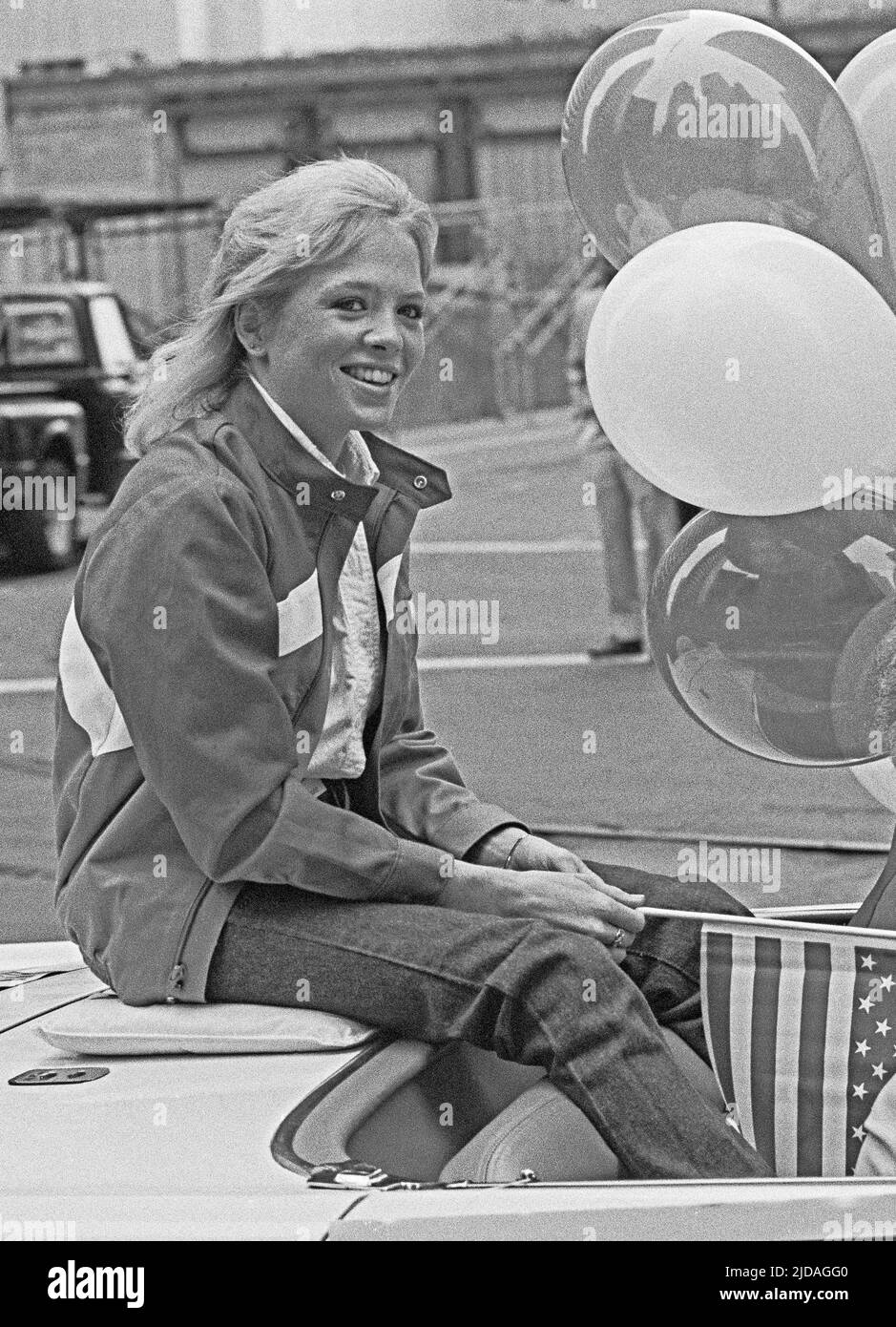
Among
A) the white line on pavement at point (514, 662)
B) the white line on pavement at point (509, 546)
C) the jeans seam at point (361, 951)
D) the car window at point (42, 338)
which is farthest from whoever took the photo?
the car window at point (42, 338)

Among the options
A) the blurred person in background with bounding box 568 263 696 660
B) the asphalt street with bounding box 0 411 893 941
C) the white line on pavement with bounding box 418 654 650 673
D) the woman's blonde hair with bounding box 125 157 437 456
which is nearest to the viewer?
the woman's blonde hair with bounding box 125 157 437 456

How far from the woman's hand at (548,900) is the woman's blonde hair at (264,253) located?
0.64 meters

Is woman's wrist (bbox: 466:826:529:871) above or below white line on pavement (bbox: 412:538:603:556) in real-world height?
above

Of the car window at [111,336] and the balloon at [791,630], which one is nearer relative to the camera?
the balloon at [791,630]

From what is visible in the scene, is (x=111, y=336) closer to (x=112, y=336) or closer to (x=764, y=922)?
(x=112, y=336)

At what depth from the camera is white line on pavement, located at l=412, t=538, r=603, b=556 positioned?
1047cm

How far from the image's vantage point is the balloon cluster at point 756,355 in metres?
2.06

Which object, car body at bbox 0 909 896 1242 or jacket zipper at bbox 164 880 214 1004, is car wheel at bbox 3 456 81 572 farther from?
jacket zipper at bbox 164 880 214 1004

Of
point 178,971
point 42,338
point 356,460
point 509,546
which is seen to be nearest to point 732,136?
point 356,460

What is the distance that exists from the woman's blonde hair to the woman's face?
0.02 m

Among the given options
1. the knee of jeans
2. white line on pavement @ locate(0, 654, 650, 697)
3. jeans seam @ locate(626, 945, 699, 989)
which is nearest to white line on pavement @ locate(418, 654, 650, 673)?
white line on pavement @ locate(0, 654, 650, 697)

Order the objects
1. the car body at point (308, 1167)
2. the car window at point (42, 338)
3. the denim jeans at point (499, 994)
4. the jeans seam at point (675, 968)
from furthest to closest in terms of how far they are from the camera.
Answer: the car window at point (42, 338) < the jeans seam at point (675, 968) < the denim jeans at point (499, 994) < the car body at point (308, 1167)

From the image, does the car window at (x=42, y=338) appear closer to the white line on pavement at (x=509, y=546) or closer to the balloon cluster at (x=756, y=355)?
the white line on pavement at (x=509, y=546)

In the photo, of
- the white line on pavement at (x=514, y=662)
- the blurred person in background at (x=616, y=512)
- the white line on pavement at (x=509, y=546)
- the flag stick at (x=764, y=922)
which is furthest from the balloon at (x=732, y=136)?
the white line on pavement at (x=509, y=546)
